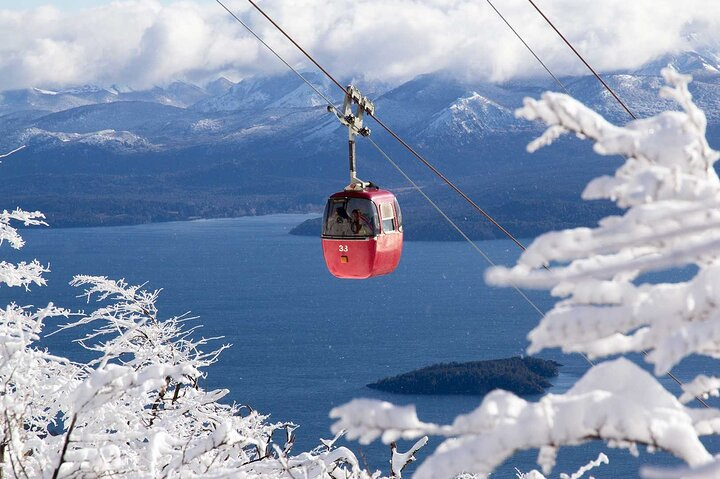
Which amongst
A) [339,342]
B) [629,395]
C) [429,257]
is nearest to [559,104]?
[629,395]

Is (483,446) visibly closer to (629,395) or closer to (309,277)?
(629,395)

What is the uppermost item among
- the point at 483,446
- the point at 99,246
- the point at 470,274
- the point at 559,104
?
the point at 99,246

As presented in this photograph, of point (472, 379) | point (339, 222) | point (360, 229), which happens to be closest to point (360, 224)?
point (360, 229)

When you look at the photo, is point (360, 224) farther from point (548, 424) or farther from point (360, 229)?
point (548, 424)

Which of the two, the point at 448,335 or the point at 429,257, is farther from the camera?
the point at 429,257

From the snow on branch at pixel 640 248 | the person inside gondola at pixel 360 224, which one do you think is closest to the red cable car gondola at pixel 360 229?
the person inside gondola at pixel 360 224

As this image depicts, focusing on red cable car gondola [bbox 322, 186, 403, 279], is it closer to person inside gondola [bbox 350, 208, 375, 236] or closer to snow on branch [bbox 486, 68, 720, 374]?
person inside gondola [bbox 350, 208, 375, 236]

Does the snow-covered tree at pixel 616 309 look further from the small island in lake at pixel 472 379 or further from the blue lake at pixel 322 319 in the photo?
the small island in lake at pixel 472 379

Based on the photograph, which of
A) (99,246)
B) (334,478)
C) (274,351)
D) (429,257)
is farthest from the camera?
(99,246)
